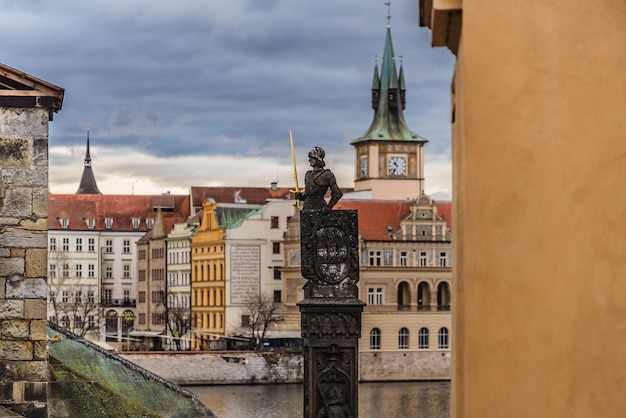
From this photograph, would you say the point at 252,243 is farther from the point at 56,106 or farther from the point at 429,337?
the point at 56,106

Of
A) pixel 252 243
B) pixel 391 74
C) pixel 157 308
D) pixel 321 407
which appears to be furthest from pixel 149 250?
pixel 321 407

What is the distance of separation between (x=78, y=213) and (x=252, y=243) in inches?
1258

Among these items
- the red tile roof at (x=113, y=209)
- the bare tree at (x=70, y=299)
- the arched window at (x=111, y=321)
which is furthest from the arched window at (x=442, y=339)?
the red tile roof at (x=113, y=209)

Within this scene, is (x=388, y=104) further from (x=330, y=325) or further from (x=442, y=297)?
(x=330, y=325)

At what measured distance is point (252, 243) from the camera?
105m

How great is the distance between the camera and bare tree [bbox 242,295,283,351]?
324ft

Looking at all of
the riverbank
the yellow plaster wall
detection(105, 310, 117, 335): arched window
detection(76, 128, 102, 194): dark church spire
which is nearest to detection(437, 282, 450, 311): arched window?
the riverbank

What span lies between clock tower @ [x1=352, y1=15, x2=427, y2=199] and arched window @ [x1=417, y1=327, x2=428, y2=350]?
36.5 meters

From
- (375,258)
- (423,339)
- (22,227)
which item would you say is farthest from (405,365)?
(22,227)

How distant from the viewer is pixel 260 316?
328 feet

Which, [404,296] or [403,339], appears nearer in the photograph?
[403,339]

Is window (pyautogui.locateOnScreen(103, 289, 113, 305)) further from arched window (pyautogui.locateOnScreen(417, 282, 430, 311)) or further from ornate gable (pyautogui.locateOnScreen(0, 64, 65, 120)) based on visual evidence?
ornate gable (pyautogui.locateOnScreen(0, 64, 65, 120))

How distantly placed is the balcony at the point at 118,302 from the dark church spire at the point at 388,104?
24.6 metres

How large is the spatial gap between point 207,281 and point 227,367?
20.9 meters
